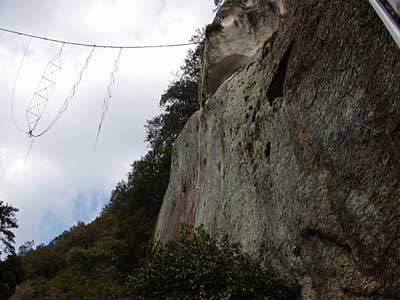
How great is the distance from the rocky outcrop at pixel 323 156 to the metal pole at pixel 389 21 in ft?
5.49

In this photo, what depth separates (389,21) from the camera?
4.64m

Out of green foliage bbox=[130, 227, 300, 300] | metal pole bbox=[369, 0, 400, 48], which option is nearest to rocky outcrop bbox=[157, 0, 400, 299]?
green foliage bbox=[130, 227, 300, 300]

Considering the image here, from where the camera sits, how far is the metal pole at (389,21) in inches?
171

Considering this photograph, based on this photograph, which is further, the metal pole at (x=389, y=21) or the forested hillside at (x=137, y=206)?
the forested hillside at (x=137, y=206)

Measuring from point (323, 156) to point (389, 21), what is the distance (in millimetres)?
3775

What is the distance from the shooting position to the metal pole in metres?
4.35

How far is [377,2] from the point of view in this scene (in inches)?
201

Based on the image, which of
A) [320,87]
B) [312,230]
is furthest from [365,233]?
[320,87]

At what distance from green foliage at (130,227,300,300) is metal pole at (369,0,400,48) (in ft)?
17.4

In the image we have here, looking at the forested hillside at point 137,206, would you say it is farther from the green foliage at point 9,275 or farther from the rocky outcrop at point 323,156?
the rocky outcrop at point 323,156

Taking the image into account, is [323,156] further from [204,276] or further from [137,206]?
[137,206]

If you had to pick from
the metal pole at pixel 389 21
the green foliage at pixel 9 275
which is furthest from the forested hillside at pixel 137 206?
the metal pole at pixel 389 21

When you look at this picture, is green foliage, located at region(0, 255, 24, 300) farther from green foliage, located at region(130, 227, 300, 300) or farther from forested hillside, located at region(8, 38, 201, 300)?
green foliage, located at region(130, 227, 300, 300)

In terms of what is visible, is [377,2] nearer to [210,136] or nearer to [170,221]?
[210,136]
